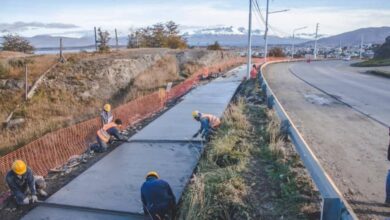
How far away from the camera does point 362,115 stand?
38.5ft

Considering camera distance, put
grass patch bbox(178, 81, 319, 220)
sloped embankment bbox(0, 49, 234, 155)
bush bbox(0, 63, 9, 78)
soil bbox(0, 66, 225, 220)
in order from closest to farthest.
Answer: grass patch bbox(178, 81, 319, 220) < soil bbox(0, 66, 225, 220) < sloped embankment bbox(0, 49, 234, 155) < bush bbox(0, 63, 9, 78)

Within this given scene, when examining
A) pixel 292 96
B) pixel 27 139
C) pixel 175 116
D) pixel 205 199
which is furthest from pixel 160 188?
pixel 292 96

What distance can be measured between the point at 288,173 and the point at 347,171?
1.27 meters

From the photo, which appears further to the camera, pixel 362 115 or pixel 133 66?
pixel 133 66

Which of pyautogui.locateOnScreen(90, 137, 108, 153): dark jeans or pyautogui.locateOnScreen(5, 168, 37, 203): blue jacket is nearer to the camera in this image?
pyautogui.locateOnScreen(5, 168, 37, 203): blue jacket

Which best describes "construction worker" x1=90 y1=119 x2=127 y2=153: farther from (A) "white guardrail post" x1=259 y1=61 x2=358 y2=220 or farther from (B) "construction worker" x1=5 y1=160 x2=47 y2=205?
(A) "white guardrail post" x1=259 y1=61 x2=358 y2=220

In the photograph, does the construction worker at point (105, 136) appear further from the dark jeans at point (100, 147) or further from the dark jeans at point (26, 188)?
the dark jeans at point (26, 188)

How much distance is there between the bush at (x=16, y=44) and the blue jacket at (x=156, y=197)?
150 feet

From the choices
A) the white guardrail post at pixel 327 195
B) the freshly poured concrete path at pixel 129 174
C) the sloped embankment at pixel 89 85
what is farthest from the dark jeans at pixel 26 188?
the sloped embankment at pixel 89 85

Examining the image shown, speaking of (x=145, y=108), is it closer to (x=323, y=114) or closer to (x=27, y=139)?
(x=27, y=139)

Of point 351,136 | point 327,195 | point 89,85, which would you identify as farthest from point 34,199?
point 89,85

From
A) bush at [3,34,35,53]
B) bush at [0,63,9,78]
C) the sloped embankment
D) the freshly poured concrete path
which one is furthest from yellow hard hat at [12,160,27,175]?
bush at [3,34,35,53]

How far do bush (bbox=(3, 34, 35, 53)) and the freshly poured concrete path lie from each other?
132 ft

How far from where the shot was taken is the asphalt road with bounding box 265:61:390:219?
5.69 m
